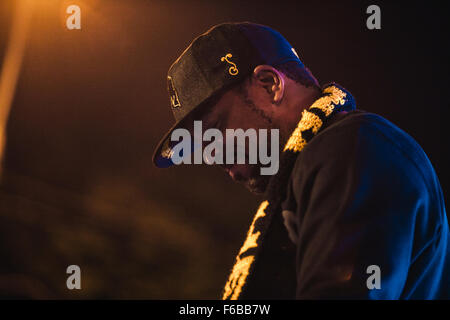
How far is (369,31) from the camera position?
304cm

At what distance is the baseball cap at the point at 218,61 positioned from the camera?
5.21 feet

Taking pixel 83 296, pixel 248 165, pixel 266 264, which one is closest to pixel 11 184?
pixel 83 296

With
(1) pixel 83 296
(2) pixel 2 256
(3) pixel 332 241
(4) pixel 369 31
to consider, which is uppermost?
(4) pixel 369 31

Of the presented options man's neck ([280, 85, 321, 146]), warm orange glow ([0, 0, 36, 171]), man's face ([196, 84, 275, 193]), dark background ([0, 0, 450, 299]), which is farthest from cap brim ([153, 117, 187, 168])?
warm orange glow ([0, 0, 36, 171])

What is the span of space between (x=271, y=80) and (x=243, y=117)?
7.4 inches

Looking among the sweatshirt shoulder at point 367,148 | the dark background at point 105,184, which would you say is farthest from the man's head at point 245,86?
the dark background at point 105,184

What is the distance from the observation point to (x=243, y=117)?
156cm

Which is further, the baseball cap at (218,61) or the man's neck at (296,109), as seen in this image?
the baseball cap at (218,61)

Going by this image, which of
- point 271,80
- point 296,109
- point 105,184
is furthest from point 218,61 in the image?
point 105,184

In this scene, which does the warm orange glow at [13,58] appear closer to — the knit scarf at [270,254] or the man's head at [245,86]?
the man's head at [245,86]

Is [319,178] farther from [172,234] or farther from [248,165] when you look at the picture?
[172,234]

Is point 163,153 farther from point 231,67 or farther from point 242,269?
point 242,269

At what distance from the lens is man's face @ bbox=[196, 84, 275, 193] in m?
1.53
